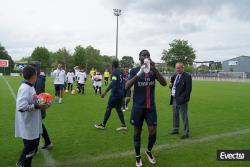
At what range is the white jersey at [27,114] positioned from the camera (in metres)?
5.06

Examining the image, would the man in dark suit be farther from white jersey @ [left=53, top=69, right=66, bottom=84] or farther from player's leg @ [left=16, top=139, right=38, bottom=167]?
white jersey @ [left=53, top=69, right=66, bottom=84]

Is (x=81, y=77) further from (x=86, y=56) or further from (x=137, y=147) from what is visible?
(x=86, y=56)

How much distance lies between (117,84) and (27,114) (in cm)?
413

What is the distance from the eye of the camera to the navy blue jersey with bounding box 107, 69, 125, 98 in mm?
9061

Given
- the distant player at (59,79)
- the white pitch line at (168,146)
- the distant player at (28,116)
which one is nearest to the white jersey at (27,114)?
the distant player at (28,116)

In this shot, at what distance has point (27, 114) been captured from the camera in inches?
205

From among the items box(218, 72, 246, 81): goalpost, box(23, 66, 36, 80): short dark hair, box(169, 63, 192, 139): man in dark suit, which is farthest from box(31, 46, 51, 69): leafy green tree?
box(23, 66, 36, 80): short dark hair

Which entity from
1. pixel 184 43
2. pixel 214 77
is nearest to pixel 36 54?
pixel 184 43

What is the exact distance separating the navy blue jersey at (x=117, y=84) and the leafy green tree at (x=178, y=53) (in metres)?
94.8

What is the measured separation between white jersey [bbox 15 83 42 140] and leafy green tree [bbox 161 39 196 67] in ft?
324

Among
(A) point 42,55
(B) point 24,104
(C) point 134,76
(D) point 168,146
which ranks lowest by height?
(D) point 168,146

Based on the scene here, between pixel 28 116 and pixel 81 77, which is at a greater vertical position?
pixel 81 77

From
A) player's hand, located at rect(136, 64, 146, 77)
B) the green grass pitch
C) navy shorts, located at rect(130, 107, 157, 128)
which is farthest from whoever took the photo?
the green grass pitch

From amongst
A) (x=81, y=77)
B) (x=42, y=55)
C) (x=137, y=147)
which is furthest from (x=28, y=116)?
(x=42, y=55)
